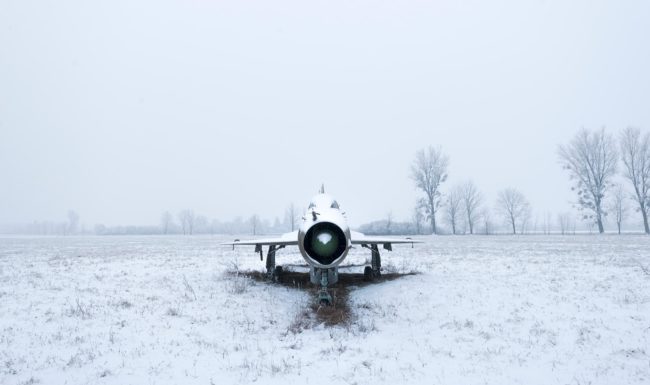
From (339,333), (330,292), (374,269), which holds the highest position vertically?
(374,269)

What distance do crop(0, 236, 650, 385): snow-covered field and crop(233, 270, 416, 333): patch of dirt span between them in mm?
183

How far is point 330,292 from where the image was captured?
10664 millimetres

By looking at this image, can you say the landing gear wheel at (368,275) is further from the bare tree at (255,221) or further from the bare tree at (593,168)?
the bare tree at (255,221)

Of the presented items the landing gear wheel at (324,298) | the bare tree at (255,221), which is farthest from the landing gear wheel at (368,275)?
the bare tree at (255,221)

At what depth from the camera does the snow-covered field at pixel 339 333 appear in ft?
18.8

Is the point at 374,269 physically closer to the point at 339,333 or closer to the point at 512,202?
the point at 339,333

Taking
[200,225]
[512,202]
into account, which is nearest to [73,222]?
[200,225]

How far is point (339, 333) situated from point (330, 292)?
3.38 metres

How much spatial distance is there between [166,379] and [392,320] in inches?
185

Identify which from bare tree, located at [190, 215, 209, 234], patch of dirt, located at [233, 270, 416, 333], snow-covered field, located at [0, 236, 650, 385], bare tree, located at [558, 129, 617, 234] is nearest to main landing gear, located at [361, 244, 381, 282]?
patch of dirt, located at [233, 270, 416, 333]

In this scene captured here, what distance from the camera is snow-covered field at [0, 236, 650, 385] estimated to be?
572 cm

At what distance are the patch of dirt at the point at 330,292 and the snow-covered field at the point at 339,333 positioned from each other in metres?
0.18

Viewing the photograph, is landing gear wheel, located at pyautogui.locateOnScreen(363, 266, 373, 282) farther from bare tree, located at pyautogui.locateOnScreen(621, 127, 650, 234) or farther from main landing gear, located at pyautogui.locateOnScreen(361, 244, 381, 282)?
bare tree, located at pyautogui.locateOnScreen(621, 127, 650, 234)

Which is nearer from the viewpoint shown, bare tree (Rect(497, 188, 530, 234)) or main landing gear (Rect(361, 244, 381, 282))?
main landing gear (Rect(361, 244, 381, 282))
